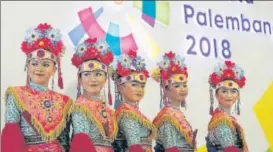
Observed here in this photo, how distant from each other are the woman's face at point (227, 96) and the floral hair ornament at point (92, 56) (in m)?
0.74

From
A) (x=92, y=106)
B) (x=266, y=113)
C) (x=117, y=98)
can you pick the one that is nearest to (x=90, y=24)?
(x=117, y=98)

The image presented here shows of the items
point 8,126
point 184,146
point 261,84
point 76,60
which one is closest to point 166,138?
A: point 184,146

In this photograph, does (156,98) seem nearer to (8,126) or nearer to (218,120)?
(218,120)

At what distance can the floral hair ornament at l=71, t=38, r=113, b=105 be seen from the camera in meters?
2.97

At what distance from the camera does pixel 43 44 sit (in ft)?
9.57

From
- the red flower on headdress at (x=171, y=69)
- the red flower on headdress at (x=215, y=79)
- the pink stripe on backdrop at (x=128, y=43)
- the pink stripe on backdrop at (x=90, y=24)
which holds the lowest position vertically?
the red flower on headdress at (x=215, y=79)

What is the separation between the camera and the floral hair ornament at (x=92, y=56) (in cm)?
297

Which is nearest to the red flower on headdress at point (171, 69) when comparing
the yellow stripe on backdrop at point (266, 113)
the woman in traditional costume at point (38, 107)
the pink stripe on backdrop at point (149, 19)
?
the pink stripe on backdrop at point (149, 19)

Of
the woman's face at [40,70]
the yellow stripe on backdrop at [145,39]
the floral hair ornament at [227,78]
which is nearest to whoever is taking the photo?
the woman's face at [40,70]

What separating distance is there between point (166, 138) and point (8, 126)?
33.7 inches

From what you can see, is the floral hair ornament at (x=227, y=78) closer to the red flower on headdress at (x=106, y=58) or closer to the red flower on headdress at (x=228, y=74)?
the red flower on headdress at (x=228, y=74)

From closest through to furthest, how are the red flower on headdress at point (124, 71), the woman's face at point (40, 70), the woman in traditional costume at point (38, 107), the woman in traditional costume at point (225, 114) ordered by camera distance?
1. the woman in traditional costume at point (38, 107)
2. the woman's face at point (40, 70)
3. the red flower on headdress at point (124, 71)
4. the woman in traditional costume at point (225, 114)

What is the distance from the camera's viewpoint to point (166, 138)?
314cm

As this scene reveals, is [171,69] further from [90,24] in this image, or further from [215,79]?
[90,24]
